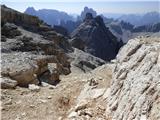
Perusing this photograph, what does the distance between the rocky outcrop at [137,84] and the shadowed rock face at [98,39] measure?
10281 centimetres

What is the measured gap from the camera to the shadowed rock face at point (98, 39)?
403 feet

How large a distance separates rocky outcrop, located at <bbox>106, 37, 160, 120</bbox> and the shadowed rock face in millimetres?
102805

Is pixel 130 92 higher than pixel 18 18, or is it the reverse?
pixel 130 92

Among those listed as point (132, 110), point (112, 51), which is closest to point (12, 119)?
point (132, 110)

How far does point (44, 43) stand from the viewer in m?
46.2

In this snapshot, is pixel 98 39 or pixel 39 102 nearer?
pixel 39 102

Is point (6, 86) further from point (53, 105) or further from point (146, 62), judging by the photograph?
point (146, 62)

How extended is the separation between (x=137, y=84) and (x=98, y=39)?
12680 centimetres

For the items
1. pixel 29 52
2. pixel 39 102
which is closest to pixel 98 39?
pixel 29 52

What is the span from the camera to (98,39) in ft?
445

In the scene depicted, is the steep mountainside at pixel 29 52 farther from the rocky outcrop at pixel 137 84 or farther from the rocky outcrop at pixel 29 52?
the rocky outcrop at pixel 137 84

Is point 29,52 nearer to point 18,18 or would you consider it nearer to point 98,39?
point 18,18

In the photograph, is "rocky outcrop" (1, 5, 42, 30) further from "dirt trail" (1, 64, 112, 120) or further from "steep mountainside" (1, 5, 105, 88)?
"dirt trail" (1, 64, 112, 120)

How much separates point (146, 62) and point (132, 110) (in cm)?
203
